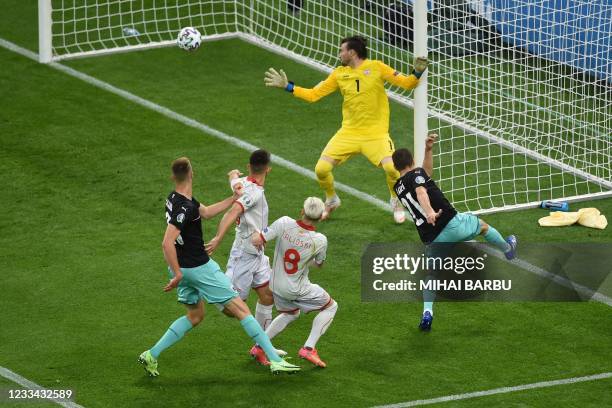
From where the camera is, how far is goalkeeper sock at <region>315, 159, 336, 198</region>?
1548cm

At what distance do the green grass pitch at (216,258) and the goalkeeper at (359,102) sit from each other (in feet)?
2.53

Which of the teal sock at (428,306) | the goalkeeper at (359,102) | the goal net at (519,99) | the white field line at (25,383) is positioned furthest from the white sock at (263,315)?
the goal net at (519,99)

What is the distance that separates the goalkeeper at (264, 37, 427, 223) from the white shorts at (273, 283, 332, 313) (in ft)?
11.3

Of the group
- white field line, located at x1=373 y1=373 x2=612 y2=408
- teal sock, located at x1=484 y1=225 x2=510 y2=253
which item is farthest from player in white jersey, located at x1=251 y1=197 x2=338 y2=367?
teal sock, located at x1=484 y1=225 x2=510 y2=253

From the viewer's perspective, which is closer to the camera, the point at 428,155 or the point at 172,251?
the point at 172,251

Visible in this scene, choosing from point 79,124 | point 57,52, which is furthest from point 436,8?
point 57,52

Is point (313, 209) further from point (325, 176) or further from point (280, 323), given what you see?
point (325, 176)

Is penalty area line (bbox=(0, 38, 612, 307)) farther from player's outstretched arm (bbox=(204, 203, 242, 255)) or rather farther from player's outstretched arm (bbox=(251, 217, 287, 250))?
player's outstretched arm (bbox=(204, 203, 242, 255))

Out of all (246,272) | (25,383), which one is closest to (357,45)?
(246,272)

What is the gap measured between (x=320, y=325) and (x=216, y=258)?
3089 mm

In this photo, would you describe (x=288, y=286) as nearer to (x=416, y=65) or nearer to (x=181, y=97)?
(x=416, y=65)

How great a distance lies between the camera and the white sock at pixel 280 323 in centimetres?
1202

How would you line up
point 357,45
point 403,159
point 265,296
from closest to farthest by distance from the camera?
1. point 265,296
2. point 403,159
3. point 357,45

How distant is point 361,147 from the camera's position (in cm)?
1542
